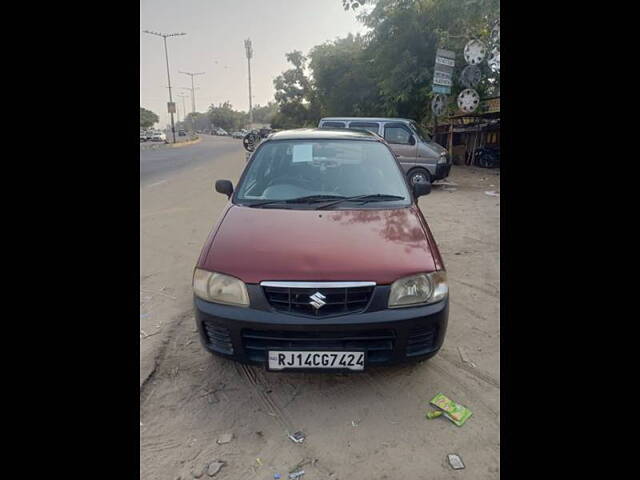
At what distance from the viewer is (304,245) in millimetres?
2225

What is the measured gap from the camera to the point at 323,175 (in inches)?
123

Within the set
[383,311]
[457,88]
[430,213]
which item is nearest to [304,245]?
[383,311]

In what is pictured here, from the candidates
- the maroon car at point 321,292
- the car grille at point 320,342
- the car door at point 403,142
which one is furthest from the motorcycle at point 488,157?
the car grille at point 320,342

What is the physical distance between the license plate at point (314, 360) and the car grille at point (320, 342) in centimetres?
3

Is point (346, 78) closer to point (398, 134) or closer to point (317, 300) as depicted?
point (398, 134)

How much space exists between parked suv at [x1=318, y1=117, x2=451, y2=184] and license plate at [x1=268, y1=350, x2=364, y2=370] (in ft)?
25.6

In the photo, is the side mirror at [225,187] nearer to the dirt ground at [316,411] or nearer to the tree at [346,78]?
the dirt ground at [316,411]

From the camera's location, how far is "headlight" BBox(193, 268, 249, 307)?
2.08 m

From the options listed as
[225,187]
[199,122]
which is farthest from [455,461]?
[199,122]

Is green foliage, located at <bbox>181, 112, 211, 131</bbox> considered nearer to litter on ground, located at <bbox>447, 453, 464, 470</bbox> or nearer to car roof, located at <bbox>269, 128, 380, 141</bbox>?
car roof, located at <bbox>269, 128, 380, 141</bbox>

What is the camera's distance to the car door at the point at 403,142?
930 centimetres

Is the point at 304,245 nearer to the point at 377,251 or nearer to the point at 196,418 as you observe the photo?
the point at 377,251

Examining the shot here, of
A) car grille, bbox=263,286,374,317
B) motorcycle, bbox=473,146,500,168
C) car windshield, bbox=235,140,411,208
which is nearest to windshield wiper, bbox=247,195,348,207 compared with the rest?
car windshield, bbox=235,140,411,208
